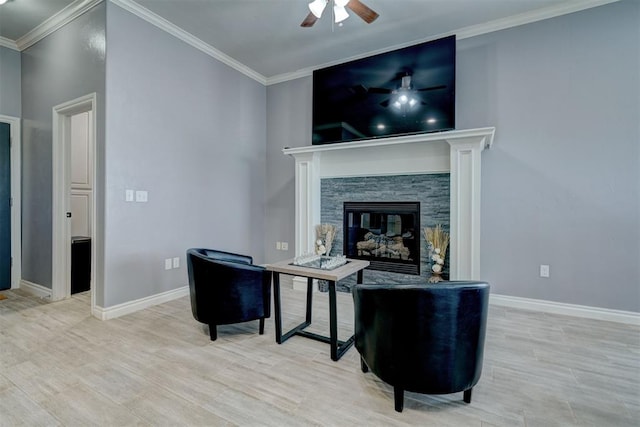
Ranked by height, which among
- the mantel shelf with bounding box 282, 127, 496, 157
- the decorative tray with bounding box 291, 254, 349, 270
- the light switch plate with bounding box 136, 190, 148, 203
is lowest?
the decorative tray with bounding box 291, 254, 349, 270

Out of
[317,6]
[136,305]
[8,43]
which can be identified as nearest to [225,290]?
[136,305]

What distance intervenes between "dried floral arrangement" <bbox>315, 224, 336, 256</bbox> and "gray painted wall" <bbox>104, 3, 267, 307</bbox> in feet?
3.74

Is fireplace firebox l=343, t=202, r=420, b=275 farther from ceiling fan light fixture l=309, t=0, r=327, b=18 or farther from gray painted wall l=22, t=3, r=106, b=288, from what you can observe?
gray painted wall l=22, t=3, r=106, b=288

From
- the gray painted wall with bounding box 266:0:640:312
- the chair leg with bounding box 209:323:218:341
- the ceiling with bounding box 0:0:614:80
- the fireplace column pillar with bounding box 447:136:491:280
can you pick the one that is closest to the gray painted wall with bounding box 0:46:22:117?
the ceiling with bounding box 0:0:614:80

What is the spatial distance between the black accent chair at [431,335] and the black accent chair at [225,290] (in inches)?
44.0

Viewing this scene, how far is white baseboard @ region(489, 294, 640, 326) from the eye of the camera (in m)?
2.64

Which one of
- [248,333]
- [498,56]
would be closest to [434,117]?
[498,56]

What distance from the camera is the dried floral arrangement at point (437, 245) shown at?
315cm

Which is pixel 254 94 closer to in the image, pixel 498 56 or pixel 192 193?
pixel 192 193

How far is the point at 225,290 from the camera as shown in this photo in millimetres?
2229

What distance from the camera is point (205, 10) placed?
115 inches

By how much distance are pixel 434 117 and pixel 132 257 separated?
136 inches

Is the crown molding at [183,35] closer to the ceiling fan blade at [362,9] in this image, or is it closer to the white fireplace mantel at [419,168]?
the white fireplace mantel at [419,168]

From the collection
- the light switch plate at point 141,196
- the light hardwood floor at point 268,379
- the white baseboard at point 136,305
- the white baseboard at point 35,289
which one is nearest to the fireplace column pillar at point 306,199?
the light hardwood floor at point 268,379
